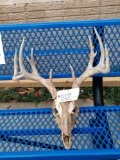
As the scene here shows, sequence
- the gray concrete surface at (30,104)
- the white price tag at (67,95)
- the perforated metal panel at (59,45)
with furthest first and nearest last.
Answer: the gray concrete surface at (30,104)
the perforated metal panel at (59,45)
the white price tag at (67,95)

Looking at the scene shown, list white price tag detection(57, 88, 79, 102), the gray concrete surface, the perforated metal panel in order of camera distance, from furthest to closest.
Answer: the gray concrete surface, the perforated metal panel, white price tag detection(57, 88, 79, 102)

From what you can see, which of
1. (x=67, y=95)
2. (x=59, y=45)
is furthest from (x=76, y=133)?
(x=59, y=45)

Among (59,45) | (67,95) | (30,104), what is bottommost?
(30,104)

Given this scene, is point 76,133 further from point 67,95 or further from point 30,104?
point 30,104

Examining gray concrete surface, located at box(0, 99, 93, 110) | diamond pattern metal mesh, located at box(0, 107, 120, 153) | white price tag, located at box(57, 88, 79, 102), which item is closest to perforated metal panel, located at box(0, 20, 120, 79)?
diamond pattern metal mesh, located at box(0, 107, 120, 153)

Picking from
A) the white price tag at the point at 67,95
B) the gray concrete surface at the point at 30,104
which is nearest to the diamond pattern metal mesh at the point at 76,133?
the white price tag at the point at 67,95

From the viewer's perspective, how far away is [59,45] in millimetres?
2688

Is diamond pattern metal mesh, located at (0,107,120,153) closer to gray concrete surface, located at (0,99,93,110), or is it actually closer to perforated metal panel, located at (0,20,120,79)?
perforated metal panel, located at (0,20,120,79)

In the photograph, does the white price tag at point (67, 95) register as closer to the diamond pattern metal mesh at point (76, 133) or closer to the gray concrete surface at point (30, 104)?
the diamond pattern metal mesh at point (76, 133)

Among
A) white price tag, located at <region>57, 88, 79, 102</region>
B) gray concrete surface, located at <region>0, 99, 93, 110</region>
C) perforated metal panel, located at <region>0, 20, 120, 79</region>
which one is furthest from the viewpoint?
gray concrete surface, located at <region>0, 99, 93, 110</region>

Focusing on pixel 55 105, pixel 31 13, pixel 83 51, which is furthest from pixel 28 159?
pixel 31 13

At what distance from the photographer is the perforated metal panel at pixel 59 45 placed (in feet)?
8.33

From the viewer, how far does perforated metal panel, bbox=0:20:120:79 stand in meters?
2.54

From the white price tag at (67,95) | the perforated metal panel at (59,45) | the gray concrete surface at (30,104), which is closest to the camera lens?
the white price tag at (67,95)
